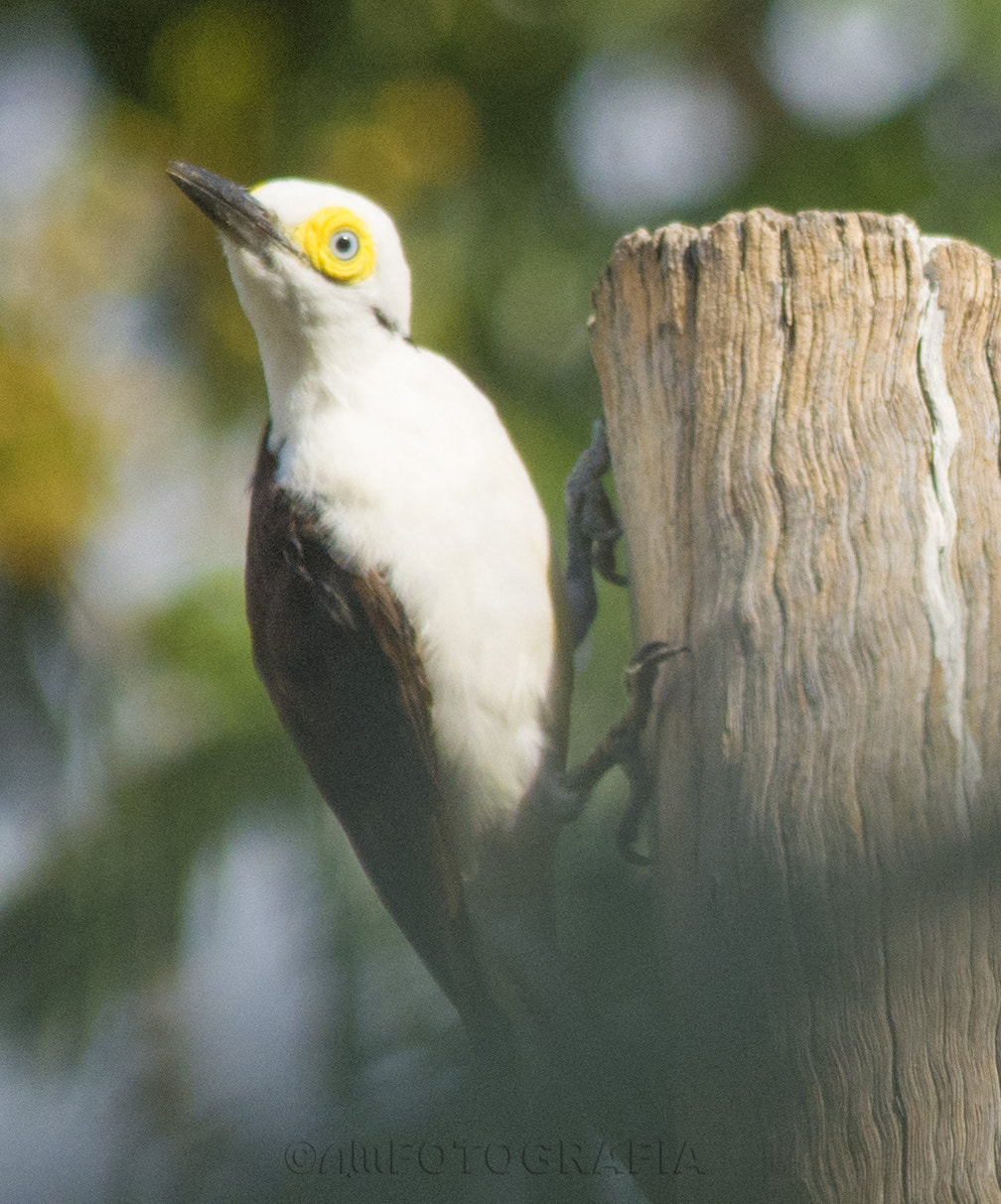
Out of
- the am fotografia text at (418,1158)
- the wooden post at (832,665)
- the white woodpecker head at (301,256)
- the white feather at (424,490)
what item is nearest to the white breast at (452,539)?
the white feather at (424,490)

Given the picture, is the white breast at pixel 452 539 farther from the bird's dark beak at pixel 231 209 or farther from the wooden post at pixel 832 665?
the wooden post at pixel 832 665

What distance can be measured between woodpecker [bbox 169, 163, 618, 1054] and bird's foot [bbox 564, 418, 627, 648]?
39mm

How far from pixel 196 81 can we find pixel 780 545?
4.17m

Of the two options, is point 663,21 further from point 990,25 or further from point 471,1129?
point 471,1129

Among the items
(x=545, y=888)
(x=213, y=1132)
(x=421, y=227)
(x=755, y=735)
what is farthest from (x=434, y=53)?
(x=213, y=1132)

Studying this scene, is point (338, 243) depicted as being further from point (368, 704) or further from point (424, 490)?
point (368, 704)

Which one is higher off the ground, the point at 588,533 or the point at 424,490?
the point at 424,490

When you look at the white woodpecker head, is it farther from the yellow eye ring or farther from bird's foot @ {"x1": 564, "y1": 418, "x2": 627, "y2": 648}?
bird's foot @ {"x1": 564, "y1": 418, "x2": 627, "y2": 648}

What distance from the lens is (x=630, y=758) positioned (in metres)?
2.76

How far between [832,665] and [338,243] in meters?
1.66

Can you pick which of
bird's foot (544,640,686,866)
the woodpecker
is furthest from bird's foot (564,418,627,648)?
bird's foot (544,640,686,866)

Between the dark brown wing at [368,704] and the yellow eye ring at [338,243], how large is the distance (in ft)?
1.57

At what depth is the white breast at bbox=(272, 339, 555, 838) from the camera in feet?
9.82

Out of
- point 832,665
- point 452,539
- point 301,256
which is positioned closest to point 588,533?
point 452,539
